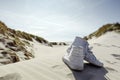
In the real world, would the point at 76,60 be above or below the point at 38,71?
above

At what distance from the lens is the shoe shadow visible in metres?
3.05

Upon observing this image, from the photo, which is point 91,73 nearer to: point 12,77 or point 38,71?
point 38,71

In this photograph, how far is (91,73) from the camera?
3.31m

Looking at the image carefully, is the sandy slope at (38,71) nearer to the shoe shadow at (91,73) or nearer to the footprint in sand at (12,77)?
the footprint in sand at (12,77)

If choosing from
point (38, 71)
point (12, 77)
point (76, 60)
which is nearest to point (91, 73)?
point (76, 60)

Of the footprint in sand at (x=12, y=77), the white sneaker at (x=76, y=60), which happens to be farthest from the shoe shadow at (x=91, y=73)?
the footprint in sand at (x=12, y=77)

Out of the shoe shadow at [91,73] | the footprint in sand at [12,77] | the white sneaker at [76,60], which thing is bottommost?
the shoe shadow at [91,73]

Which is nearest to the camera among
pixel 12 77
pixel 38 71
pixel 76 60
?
pixel 12 77

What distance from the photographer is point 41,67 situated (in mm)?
3318

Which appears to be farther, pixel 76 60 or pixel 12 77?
pixel 76 60

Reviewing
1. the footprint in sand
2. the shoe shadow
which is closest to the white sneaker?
the shoe shadow

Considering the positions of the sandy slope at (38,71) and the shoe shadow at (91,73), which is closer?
the sandy slope at (38,71)

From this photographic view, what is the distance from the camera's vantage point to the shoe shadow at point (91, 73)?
3.05 meters

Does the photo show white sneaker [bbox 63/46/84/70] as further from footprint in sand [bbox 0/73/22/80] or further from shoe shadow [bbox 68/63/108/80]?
footprint in sand [bbox 0/73/22/80]
